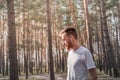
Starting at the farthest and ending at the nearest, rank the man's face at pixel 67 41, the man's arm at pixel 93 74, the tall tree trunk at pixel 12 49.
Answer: the tall tree trunk at pixel 12 49 < the man's face at pixel 67 41 < the man's arm at pixel 93 74

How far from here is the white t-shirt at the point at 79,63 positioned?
11.1 feet

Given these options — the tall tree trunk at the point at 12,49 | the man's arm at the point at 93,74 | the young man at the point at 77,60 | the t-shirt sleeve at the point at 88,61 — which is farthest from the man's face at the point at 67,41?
the tall tree trunk at the point at 12,49

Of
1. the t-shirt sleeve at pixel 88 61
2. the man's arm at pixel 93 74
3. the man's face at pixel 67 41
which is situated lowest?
the man's arm at pixel 93 74

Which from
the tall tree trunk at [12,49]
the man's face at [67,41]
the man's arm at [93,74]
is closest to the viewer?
the man's arm at [93,74]

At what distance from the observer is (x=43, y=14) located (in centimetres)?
4103

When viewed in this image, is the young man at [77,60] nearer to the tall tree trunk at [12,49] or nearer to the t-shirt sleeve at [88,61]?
the t-shirt sleeve at [88,61]

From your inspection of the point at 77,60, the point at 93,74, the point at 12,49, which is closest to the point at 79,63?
the point at 77,60

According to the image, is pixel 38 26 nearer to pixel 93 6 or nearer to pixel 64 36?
pixel 93 6

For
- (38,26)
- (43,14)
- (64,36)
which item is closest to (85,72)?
(64,36)

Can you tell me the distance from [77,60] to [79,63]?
54mm

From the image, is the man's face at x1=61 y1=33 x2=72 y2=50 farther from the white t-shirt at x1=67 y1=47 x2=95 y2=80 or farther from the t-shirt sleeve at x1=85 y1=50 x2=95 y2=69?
the t-shirt sleeve at x1=85 y1=50 x2=95 y2=69

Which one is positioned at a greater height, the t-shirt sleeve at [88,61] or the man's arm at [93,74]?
the t-shirt sleeve at [88,61]

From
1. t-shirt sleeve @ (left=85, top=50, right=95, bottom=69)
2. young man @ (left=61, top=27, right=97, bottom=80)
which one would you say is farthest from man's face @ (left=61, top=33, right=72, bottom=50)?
t-shirt sleeve @ (left=85, top=50, right=95, bottom=69)

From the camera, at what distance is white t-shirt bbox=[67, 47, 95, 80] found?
11.1 ft
